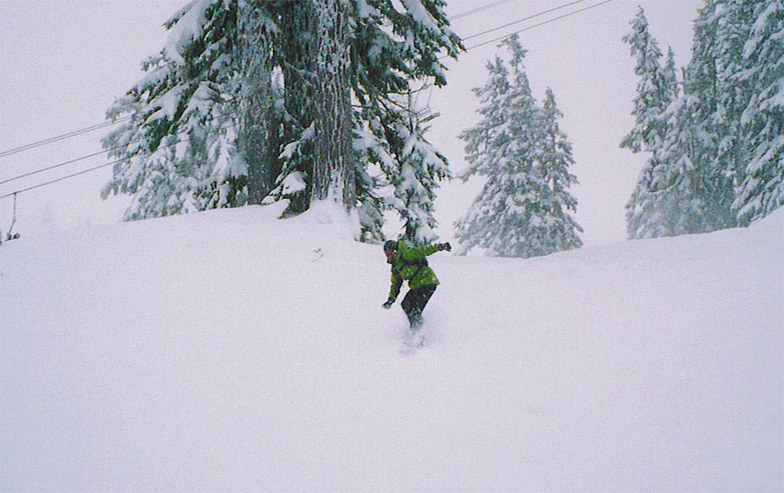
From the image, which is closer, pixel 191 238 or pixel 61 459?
pixel 61 459

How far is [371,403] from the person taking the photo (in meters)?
3.75

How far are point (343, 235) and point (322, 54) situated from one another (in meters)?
3.42

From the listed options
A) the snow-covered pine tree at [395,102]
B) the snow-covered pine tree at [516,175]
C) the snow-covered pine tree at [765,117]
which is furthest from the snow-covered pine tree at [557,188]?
the snow-covered pine tree at [395,102]

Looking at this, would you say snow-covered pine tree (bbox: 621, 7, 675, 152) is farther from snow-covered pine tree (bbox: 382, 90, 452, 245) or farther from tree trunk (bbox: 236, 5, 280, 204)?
tree trunk (bbox: 236, 5, 280, 204)

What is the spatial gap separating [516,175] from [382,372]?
1541 centimetres

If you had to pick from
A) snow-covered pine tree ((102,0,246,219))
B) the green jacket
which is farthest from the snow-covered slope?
snow-covered pine tree ((102,0,246,219))

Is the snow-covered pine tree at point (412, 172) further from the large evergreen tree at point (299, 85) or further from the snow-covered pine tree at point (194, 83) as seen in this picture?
the snow-covered pine tree at point (194, 83)

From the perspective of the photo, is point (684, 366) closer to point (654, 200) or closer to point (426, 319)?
point (426, 319)

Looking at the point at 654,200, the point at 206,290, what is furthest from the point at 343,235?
the point at 654,200

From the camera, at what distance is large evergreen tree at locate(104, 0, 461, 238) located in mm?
7797

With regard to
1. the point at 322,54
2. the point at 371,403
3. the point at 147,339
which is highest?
the point at 322,54

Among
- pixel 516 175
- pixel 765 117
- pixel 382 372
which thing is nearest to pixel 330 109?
pixel 382 372

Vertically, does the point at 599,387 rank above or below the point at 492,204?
below

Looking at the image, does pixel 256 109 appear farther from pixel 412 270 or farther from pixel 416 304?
pixel 416 304
